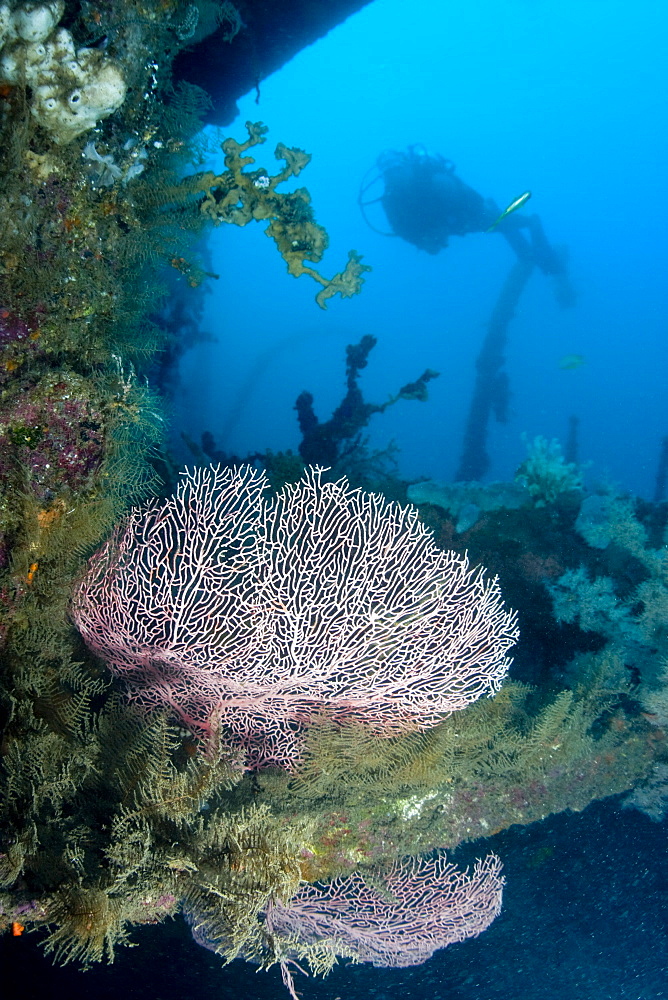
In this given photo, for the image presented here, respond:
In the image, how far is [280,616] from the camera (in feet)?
12.0

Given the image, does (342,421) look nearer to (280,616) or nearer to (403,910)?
(280,616)

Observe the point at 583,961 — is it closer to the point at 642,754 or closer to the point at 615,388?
the point at 642,754

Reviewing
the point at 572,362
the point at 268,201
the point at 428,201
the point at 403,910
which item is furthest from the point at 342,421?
the point at 428,201

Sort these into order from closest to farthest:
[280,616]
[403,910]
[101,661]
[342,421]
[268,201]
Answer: [280,616] < [101,661] < [268,201] < [403,910] < [342,421]

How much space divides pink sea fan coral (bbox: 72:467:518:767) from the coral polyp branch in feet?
6.70

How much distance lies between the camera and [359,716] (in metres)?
4.00

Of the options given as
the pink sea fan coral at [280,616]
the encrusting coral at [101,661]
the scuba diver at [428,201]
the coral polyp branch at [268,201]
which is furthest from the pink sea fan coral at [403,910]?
the scuba diver at [428,201]

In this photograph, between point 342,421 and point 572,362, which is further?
point 572,362

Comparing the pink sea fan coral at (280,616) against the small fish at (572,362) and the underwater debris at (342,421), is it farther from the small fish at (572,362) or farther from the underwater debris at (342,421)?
the small fish at (572,362)

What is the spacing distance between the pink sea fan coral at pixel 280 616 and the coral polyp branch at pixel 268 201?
2.04m

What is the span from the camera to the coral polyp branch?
4.00 metres

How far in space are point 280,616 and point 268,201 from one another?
10.9ft

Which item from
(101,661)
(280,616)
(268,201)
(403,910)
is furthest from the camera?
(403,910)

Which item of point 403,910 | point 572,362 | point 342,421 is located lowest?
point 403,910
